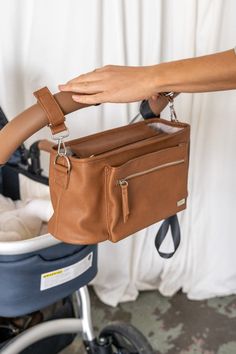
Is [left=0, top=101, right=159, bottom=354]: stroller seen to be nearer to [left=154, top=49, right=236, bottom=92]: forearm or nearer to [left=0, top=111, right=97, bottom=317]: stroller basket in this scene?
[left=0, top=111, right=97, bottom=317]: stroller basket

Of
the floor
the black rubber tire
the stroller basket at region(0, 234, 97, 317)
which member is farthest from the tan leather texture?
the floor

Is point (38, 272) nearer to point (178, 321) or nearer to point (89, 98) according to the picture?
point (89, 98)

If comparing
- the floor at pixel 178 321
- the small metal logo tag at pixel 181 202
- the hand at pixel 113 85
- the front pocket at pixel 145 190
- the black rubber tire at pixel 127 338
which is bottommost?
the floor at pixel 178 321

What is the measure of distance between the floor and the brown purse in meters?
0.95

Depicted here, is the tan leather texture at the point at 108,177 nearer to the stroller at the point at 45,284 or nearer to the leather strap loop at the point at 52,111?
the leather strap loop at the point at 52,111

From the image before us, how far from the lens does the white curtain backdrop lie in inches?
56.0

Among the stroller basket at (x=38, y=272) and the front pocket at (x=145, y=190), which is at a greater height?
the front pocket at (x=145, y=190)

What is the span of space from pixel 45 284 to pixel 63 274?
0.05 m

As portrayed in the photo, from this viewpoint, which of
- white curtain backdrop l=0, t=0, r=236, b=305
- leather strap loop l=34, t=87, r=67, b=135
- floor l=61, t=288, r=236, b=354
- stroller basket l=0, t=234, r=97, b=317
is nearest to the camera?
leather strap loop l=34, t=87, r=67, b=135

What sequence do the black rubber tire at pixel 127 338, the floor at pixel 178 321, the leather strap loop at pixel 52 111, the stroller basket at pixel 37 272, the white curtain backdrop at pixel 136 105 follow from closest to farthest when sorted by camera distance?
1. the leather strap loop at pixel 52 111
2. the stroller basket at pixel 37 272
3. the black rubber tire at pixel 127 338
4. the white curtain backdrop at pixel 136 105
5. the floor at pixel 178 321

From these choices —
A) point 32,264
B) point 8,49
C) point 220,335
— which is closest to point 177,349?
point 220,335

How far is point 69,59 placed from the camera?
149 centimetres

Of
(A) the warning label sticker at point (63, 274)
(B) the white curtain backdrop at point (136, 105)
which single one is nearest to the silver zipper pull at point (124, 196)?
(A) the warning label sticker at point (63, 274)

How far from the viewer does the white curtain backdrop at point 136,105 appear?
1.42 metres
